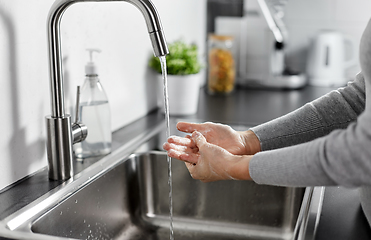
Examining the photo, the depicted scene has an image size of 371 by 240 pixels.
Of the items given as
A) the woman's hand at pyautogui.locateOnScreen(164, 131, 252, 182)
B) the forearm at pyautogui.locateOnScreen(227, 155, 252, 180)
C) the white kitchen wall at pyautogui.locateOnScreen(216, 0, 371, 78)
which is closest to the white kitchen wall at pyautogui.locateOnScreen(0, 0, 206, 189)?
the woman's hand at pyautogui.locateOnScreen(164, 131, 252, 182)

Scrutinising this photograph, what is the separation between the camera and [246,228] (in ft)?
3.36

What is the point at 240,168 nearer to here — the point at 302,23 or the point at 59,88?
the point at 59,88

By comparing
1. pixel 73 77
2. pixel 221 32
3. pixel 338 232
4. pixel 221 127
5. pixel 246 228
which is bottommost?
pixel 246 228

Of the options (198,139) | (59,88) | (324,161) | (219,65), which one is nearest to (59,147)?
(59,88)

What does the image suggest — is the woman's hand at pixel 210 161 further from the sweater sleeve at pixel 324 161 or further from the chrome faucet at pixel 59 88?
the chrome faucet at pixel 59 88

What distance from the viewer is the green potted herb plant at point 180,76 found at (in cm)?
143

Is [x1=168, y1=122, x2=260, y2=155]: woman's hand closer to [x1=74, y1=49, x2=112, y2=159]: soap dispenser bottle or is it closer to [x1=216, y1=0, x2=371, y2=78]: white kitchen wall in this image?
[x1=74, y1=49, x2=112, y2=159]: soap dispenser bottle

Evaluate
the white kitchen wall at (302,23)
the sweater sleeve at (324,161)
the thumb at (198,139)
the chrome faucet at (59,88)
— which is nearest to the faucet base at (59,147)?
the chrome faucet at (59,88)

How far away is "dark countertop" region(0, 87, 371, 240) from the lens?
0.71m

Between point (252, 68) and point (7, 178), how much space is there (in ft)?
5.45

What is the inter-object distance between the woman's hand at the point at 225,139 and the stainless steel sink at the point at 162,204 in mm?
150

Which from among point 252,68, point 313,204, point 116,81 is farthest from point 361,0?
point 313,204

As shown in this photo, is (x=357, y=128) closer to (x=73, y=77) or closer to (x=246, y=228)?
(x=246, y=228)

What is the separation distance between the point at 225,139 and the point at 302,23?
1523mm
